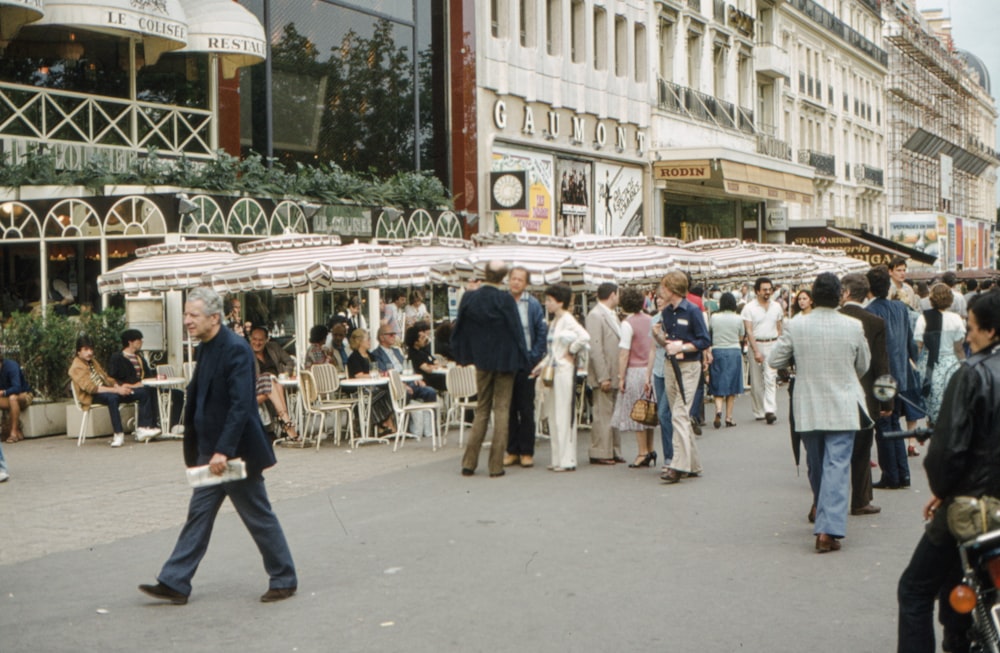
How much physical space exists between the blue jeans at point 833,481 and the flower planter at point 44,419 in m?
11.8

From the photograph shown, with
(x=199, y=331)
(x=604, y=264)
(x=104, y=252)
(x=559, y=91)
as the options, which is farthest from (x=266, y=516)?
(x=559, y=91)

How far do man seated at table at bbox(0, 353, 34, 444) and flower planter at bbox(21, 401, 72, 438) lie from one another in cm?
29

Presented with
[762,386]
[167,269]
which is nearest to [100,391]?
[167,269]

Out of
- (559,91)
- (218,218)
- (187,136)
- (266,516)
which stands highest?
(559,91)

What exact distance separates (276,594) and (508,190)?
24263 millimetres

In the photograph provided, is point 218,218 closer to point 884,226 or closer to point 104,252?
point 104,252

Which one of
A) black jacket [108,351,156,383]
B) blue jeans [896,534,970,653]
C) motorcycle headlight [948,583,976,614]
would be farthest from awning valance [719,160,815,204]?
motorcycle headlight [948,583,976,614]

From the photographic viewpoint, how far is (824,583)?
7609mm

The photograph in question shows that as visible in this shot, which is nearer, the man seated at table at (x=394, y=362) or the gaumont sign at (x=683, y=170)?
the man seated at table at (x=394, y=362)

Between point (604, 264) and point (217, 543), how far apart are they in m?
9.58

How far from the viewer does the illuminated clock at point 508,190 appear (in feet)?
102

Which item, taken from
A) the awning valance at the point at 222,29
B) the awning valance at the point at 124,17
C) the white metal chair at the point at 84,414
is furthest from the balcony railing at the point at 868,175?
the white metal chair at the point at 84,414

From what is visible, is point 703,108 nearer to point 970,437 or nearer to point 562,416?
point 562,416

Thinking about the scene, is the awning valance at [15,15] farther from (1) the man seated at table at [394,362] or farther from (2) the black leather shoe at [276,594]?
(2) the black leather shoe at [276,594]
